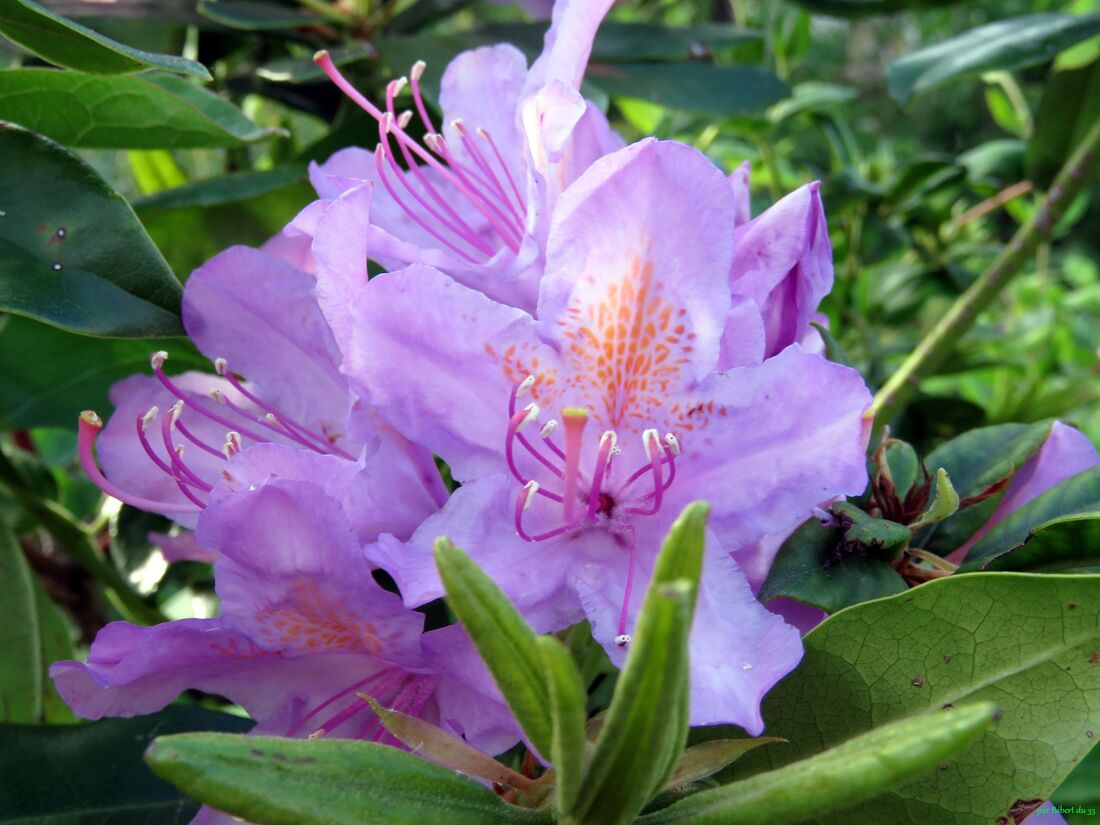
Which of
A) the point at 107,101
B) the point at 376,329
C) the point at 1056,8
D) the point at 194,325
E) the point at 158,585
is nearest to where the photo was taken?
the point at 376,329

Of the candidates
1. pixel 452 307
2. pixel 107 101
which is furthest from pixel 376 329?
pixel 107 101

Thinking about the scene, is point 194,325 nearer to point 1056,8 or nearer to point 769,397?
point 769,397

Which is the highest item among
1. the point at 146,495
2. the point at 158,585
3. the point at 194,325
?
the point at 194,325

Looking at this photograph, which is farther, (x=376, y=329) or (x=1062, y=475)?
(x=1062, y=475)

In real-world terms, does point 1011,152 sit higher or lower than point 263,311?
lower

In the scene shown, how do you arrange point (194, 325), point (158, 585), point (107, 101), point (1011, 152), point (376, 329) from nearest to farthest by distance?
point (376, 329), point (194, 325), point (107, 101), point (158, 585), point (1011, 152)

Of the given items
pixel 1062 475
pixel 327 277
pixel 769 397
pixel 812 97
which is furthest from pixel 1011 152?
pixel 327 277

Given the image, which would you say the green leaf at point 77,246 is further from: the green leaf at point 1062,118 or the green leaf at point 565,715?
the green leaf at point 1062,118

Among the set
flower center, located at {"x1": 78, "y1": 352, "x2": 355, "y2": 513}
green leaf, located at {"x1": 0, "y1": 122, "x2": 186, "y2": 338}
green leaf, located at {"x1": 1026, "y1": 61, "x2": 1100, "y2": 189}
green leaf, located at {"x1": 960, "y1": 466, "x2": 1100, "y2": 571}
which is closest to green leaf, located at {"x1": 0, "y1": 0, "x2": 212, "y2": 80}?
green leaf, located at {"x1": 0, "y1": 122, "x2": 186, "y2": 338}

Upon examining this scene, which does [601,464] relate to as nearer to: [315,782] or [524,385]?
[524,385]
